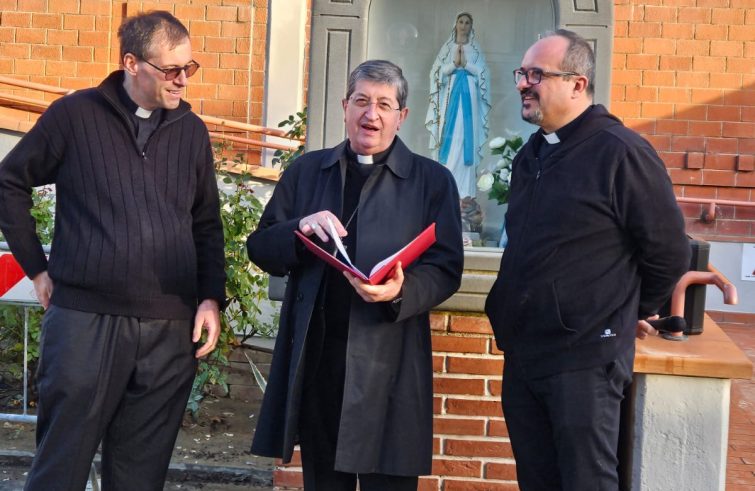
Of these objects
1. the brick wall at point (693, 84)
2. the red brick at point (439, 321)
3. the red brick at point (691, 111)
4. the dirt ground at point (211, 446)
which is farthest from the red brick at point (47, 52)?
the red brick at point (439, 321)

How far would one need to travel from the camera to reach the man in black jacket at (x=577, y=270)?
272cm

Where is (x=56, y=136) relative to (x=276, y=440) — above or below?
above

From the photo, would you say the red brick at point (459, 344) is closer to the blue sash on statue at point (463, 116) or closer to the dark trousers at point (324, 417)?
the dark trousers at point (324, 417)

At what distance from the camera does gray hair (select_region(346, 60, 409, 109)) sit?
3.06 meters

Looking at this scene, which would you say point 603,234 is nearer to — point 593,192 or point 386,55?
point 593,192

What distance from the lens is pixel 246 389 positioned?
6441mm

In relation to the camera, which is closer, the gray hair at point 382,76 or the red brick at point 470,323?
the gray hair at point 382,76

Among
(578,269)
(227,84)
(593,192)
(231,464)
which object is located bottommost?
(231,464)

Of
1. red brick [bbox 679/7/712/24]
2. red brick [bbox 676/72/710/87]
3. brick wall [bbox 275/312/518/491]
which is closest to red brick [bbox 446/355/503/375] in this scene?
brick wall [bbox 275/312/518/491]

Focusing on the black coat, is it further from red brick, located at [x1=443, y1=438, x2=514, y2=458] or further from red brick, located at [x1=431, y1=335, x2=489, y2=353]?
red brick, located at [x1=443, y1=438, x2=514, y2=458]

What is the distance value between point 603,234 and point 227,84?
244 inches

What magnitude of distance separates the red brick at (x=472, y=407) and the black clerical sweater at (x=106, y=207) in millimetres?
1387

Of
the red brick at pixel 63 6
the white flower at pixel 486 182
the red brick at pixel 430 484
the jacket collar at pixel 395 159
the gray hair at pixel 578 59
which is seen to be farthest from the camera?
the red brick at pixel 63 6

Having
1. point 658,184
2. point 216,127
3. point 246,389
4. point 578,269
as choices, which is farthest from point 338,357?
point 216,127
